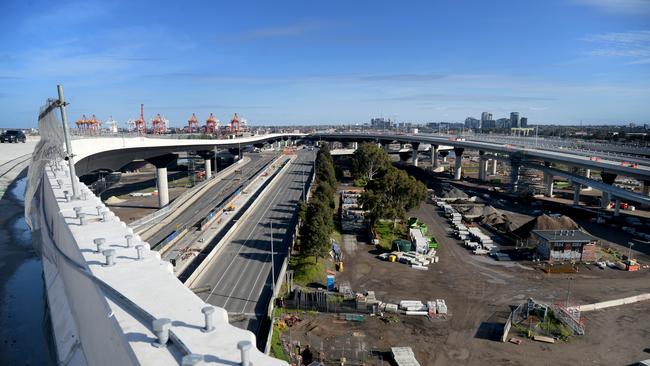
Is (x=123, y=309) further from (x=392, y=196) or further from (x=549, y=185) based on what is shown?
(x=549, y=185)

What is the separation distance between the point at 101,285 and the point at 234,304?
12.6m

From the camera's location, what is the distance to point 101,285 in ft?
32.2

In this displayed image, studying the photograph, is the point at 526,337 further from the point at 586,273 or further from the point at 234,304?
the point at 234,304

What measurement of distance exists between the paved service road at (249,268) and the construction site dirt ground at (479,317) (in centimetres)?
266

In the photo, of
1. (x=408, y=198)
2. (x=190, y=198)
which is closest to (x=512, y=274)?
(x=408, y=198)

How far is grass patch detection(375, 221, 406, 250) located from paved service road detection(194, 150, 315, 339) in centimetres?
918

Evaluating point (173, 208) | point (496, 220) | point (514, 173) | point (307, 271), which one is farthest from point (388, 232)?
point (514, 173)

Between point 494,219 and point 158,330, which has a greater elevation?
point 158,330

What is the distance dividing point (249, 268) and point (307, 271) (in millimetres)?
4547

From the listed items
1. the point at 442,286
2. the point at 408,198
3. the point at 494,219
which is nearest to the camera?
the point at 442,286

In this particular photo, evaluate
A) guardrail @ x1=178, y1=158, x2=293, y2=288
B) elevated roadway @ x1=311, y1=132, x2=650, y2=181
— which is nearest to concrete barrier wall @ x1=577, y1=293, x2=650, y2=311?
elevated roadway @ x1=311, y1=132, x2=650, y2=181

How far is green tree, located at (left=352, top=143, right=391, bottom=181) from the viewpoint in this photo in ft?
224

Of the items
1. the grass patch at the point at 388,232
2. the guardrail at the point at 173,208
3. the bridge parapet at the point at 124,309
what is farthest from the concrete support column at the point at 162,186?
the bridge parapet at the point at 124,309

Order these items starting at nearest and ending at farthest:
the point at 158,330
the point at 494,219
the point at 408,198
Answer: the point at 158,330 < the point at 408,198 < the point at 494,219
